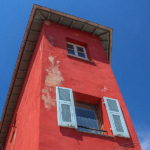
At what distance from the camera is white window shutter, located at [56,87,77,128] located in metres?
6.72

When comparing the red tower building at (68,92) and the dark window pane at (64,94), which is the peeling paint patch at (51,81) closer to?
the red tower building at (68,92)

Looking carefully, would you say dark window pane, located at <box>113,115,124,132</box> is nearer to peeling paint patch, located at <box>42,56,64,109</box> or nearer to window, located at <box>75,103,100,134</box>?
window, located at <box>75,103,100,134</box>

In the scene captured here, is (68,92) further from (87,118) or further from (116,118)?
(116,118)

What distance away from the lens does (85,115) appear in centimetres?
788

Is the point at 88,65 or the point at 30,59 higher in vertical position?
the point at 30,59

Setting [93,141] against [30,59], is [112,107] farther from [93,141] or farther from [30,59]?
[30,59]

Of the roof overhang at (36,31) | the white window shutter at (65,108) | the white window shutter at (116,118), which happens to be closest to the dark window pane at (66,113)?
the white window shutter at (65,108)

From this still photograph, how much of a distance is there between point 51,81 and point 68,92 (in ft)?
2.32

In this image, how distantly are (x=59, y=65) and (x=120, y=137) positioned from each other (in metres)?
3.49

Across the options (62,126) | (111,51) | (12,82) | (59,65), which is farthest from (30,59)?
(62,126)

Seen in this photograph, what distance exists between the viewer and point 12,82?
12367mm

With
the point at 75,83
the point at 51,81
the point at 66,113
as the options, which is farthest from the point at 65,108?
the point at 75,83

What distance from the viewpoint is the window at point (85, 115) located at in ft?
22.8

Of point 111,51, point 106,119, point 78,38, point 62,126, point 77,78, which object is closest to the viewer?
point 62,126
